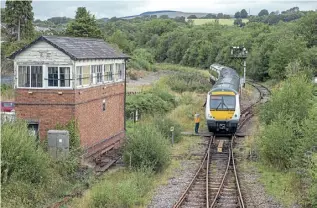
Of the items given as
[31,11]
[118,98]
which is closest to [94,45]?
[118,98]

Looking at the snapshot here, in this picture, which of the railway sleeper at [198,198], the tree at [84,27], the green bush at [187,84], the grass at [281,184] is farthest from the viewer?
the tree at [84,27]

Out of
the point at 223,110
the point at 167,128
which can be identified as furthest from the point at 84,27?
the point at 223,110

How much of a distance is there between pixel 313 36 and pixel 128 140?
4768cm

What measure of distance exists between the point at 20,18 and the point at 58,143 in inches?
1784

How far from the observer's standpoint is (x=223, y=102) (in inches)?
942

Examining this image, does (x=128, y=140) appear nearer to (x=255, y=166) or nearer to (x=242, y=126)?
(x=255, y=166)

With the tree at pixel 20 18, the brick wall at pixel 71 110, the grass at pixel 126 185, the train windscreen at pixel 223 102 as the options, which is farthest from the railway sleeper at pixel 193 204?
the tree at pixel 20 18

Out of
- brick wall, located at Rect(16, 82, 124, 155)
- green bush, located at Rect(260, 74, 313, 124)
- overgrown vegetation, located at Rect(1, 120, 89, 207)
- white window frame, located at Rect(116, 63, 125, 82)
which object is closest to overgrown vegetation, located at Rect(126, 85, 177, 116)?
white window frame, located at Rect(116, 63, 125, 82)

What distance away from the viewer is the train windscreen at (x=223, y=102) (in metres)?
23.9

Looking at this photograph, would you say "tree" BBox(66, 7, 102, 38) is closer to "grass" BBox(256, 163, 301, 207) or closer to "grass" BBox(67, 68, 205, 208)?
"grass" BBox(67, 68, 205, 208)

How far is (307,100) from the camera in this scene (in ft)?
70.6

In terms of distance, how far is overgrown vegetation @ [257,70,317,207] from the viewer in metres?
14.9

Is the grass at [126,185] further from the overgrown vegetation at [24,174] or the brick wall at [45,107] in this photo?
the brick wall at [45,107]

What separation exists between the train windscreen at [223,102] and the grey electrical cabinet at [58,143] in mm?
9284
